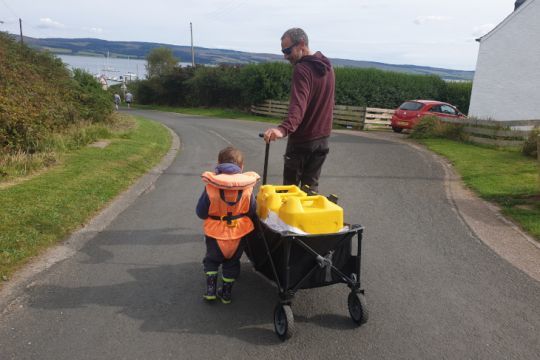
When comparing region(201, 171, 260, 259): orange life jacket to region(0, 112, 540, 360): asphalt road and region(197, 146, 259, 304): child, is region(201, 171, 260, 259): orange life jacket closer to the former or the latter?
region(197, 146, 259, 304): child

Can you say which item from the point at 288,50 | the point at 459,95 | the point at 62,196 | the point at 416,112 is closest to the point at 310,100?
the point at 288,50

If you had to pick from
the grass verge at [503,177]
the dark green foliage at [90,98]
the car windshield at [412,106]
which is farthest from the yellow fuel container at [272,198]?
the car windshield at [412,106]

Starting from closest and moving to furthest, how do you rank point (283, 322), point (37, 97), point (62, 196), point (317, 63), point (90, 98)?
point (283, 322) → point (317, 63) → point (62, 196) → point (37, 97) → point (90, 98)

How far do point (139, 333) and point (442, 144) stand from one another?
1327 centimetres

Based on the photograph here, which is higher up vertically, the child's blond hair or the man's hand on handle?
the man's hand on handle

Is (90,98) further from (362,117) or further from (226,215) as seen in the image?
(226,215)

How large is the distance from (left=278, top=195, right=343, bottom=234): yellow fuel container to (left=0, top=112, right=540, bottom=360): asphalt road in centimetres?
77

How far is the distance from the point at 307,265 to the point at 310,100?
1639 mm

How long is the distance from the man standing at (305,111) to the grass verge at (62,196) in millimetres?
2912

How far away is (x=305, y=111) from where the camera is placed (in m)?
4.32

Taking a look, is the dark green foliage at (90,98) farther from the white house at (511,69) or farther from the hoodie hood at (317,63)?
the white house at (511,69)

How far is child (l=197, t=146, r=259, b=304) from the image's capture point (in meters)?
3.70

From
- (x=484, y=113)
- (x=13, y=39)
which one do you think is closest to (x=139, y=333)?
(x=13, y=39)

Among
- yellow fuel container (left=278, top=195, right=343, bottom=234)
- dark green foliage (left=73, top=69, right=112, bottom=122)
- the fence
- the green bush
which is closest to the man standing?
yellow fuel container (left=278, top=195, right=343, bottom=234)
